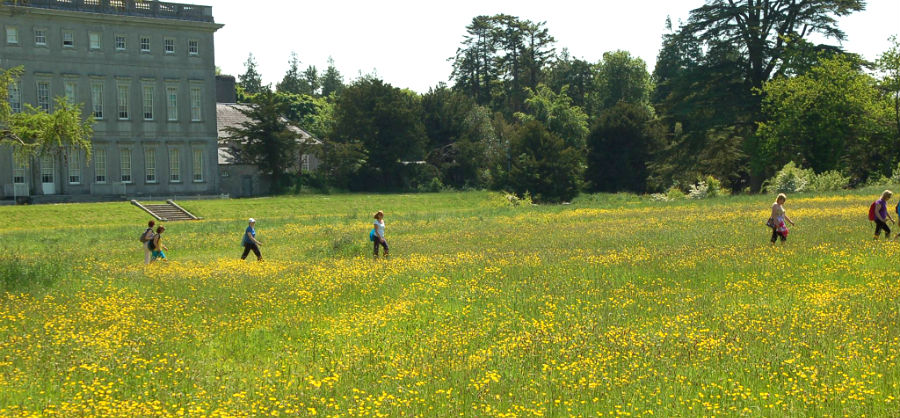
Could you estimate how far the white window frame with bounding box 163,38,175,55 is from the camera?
222 ft

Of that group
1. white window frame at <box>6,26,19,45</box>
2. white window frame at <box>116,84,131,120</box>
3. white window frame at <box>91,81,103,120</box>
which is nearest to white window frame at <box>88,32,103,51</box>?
white window frame at <box>91,81,103,120</box>

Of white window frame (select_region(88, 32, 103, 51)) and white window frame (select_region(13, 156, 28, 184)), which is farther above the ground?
white window frame (select_region(88, 32, 103, 51))

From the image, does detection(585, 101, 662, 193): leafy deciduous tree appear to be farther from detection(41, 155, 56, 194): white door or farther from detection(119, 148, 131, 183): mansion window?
detection(41, 155, 56, 194): white door

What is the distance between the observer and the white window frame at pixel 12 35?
60.7 metres

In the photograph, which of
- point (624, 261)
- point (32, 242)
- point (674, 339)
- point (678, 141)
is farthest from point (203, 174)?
point (674, 339)

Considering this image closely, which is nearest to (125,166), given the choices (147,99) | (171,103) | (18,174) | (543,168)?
(147,99)

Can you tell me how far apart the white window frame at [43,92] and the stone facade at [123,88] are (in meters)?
0.07

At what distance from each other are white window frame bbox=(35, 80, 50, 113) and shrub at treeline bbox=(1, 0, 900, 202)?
1652cm

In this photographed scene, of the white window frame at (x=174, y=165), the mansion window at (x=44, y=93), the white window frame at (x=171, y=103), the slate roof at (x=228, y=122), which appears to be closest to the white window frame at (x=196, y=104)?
the white window frame at (x=171, y=103)

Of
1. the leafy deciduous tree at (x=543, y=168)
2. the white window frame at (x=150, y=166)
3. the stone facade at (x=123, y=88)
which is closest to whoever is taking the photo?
the stone facade at (x=123, y=88)

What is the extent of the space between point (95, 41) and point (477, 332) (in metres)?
61.1

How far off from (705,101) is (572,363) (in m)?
52.8

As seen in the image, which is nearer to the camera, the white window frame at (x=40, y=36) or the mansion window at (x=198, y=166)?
the white window frame at (x=40, y=36)

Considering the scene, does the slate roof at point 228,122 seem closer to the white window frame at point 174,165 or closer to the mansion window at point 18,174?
the white window frame at point 174,165
